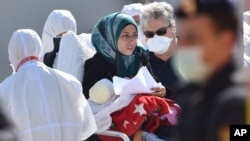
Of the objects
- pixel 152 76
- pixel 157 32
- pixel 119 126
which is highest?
pixel 157 32

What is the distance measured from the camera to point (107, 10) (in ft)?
29.1

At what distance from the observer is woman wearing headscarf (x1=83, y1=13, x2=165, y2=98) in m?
3.64

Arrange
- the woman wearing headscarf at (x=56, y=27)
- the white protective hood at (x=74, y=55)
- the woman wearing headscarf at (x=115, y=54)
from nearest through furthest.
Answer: the woman wearing headscarf at (x=115, y=54), the white protective hood at (x=74, y=55), the woman wearing headscarf at (x=56, y=27)

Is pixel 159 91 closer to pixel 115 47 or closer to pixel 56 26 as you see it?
pixel 115 47

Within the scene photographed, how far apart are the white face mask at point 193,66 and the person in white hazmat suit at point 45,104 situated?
2.34 meters

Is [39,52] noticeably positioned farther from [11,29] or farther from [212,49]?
[11,29]

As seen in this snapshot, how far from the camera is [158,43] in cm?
360

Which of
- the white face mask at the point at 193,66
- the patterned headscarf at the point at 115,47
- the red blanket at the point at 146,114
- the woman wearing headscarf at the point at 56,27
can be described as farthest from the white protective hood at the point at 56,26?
the white face mask at the point at 193,66

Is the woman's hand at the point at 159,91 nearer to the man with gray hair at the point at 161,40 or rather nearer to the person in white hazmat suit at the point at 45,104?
the man with gray hair at the point at 161,40

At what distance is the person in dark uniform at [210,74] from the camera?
113cm

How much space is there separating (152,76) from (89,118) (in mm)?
384

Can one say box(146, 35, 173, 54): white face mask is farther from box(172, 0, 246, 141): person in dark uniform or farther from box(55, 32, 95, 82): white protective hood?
box(172, 0, 246, 141): person in dark uniform

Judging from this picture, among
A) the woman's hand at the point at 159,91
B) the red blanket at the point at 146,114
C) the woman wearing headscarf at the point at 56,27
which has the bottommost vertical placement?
the red blanket at the point at 146,114

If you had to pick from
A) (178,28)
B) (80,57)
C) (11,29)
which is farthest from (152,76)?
(11,29)
